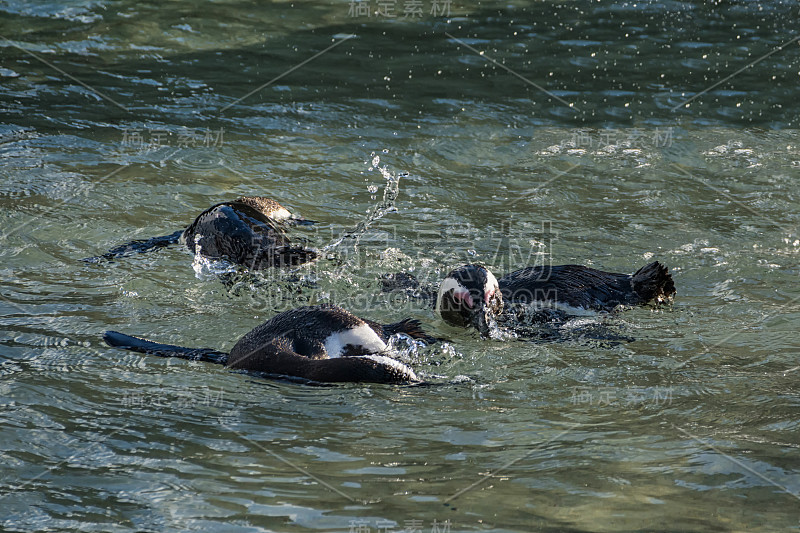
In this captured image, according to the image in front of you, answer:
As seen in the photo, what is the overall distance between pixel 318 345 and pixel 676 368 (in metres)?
1.97

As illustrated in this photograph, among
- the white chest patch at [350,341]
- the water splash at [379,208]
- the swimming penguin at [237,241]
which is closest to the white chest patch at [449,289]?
the white chest patch at [350,341]

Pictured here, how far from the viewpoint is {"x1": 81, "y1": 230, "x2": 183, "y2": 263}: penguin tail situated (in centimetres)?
645

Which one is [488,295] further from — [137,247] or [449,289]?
[137,247]

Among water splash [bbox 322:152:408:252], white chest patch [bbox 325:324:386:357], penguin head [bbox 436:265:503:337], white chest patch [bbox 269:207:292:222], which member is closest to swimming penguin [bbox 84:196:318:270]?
white chest patch [bbox 269:207:292:222]

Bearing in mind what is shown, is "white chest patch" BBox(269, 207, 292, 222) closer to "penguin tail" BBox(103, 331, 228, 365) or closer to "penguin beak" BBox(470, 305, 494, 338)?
"penguin beak" BBox(470, 305, 494, 338)

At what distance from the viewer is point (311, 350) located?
452cm

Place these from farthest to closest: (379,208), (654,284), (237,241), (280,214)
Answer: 1. (379,208)
2. (280,214)
3. (237,241)
4. (654,284)

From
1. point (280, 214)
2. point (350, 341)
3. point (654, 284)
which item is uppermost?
point (280, 214)

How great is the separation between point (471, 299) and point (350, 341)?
1.08 m

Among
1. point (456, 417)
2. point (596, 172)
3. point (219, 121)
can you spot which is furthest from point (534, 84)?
point (456, 417)

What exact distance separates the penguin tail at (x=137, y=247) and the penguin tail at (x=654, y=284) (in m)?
3.39

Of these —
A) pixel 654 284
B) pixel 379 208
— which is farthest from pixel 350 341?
pixel 379 208

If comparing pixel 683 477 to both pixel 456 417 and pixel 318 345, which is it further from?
pixel 318 345

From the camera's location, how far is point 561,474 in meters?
3.63
